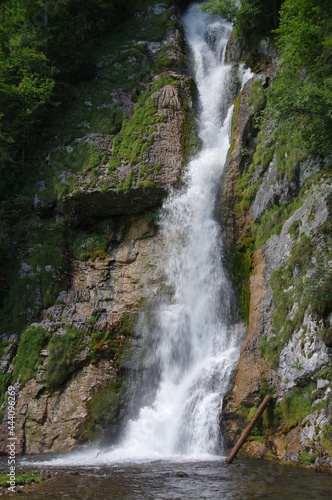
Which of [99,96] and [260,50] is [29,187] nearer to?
[99,96]

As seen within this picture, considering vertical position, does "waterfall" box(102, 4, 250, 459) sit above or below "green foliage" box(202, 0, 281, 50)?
below

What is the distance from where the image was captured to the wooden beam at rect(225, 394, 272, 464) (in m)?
9.11

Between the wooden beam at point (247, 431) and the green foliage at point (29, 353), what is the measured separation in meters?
8.80

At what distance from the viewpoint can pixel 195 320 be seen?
47.5ft

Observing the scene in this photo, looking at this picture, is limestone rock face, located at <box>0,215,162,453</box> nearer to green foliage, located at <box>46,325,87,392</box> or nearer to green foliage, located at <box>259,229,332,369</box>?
green foliage, located at <box>46,325,87,392</box>

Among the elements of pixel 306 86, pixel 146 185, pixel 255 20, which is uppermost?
pixel 255 20

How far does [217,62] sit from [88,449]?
1915 centimetres

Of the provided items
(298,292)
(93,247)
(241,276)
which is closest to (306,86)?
(298,292)

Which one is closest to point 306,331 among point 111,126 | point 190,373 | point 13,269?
point 190,373

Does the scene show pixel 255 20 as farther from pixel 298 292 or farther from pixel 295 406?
pixel 295 406

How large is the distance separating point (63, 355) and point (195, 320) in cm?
504

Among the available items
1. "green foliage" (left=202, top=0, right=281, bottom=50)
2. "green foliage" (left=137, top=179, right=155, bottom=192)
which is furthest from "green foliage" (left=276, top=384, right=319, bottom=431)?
"green foliage" (left=202, top=0, right=281, bottom=50)

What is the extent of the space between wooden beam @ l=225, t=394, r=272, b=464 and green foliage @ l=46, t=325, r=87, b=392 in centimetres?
776

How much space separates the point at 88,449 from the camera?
13.4 meters
